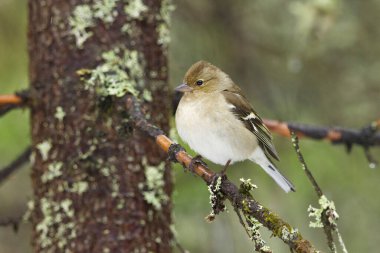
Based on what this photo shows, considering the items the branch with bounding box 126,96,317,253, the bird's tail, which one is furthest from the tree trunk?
the bird's tail

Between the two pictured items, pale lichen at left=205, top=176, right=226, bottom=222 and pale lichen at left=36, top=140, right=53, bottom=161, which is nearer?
pale lichen at left=205, top=176, right=226, bottom=222

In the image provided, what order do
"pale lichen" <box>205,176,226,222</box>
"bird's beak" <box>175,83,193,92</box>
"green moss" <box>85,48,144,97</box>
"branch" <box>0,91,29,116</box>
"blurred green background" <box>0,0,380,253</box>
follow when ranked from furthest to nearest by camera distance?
1. "blurred green background" <box>0,0,380,253</box>
2. "bird's beak" <box>175,83,193,92</box>
3. "branch" <box>0,91,29,116</box>
4. "green moss" <box>85,48,144,97</box>
5. "pale lichen" <box>205,176,226,222</box>

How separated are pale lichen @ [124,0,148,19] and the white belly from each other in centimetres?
52

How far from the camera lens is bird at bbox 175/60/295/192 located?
3496 millimetres

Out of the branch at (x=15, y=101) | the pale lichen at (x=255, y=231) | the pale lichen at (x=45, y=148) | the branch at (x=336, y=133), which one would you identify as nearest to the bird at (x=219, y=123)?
the branch at (x=336, y=133)

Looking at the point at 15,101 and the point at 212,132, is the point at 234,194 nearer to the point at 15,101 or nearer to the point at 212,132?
the point at 212,132

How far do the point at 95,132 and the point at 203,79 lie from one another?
2.50 feet

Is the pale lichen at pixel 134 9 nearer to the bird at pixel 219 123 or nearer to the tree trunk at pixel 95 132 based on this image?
the tree trunk at pixel 95 132

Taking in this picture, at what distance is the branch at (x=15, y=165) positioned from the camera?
3.74 metres

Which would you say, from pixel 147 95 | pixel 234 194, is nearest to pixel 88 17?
pixel 147 95

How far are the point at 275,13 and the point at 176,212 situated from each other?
1594mm

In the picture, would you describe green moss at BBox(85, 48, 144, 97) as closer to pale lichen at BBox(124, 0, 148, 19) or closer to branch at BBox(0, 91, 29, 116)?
pale lichen at BBox(124, 0, 148, 19)

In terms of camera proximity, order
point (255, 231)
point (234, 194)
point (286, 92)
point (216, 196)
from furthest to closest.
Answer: point (286, 92) → point (216, 196) → point (234, 194) → point (255, 231)

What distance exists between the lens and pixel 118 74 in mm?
3428
